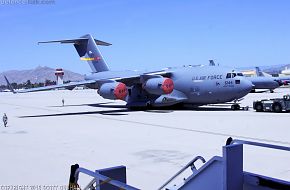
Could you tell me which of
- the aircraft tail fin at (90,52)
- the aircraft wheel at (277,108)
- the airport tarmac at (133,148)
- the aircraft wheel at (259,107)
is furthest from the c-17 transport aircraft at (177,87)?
the airport tarmac at (133,148)

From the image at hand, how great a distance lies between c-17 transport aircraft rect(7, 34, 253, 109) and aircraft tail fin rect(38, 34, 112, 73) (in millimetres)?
2969

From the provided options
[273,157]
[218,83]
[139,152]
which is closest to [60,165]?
[139,152]

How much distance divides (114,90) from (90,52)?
Answer: 8.34 meters

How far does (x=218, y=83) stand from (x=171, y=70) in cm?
500

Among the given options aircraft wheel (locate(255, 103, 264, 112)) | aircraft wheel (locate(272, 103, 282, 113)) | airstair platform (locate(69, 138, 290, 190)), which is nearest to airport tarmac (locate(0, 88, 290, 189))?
airstair platform (locate(69, 138, 290, 190))

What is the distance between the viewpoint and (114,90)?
25594 mm

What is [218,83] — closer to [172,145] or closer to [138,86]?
[138,86]

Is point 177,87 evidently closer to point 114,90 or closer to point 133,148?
point 114,90

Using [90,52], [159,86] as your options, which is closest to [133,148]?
[159,86]

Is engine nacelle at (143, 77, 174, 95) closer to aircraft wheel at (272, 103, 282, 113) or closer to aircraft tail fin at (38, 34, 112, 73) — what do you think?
aircraft wheel at (272, 103, 282, 113)

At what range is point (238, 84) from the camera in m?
24.2

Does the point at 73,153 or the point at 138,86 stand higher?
the point at 138,86

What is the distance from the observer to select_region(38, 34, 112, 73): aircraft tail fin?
3244cm

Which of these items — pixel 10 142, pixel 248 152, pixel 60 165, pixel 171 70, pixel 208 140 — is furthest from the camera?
pixel 171 70
